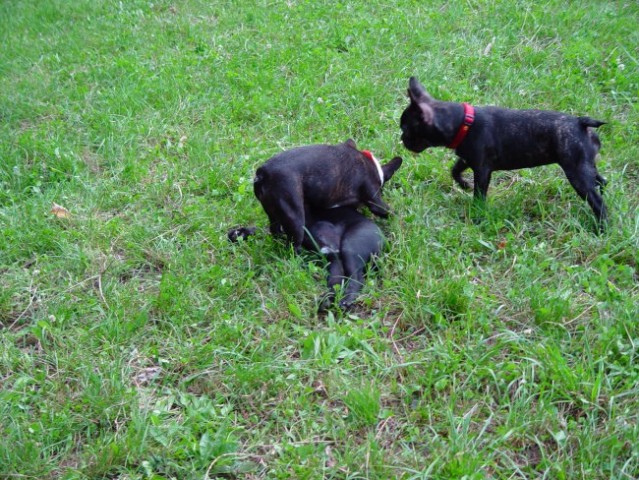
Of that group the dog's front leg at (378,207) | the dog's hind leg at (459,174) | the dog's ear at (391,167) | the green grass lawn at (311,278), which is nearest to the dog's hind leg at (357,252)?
the green grass lawn at (311,278)

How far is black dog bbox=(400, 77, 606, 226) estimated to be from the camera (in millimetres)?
4688

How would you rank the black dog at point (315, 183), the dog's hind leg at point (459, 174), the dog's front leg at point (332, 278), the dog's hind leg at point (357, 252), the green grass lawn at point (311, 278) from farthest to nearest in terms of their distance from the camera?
the dog's hind leg at point (459, 174), the black dog at point (315, 183), the dog's hind leg at point (357, 252), the dog's front leg at point (332, 278), the green grass lawn at point (311, 278)

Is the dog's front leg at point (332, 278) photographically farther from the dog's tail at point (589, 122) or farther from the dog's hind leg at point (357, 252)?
the dog's tail at point (589, 122)

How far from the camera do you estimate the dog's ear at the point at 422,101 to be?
16.2ft

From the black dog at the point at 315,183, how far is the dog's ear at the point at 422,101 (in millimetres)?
522

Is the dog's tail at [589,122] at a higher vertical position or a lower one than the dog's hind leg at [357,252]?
higher

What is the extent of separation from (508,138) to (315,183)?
1462mm

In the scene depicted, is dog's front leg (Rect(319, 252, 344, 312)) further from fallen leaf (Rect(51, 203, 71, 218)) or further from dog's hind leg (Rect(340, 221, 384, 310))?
fallen leaf (Rect(51, 203, 71, 218))

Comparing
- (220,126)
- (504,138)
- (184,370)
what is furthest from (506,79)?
(184,370)

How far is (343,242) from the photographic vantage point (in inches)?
182

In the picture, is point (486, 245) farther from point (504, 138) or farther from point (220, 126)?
point (220, 126)

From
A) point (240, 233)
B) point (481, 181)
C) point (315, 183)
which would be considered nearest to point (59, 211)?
point (240, 233)

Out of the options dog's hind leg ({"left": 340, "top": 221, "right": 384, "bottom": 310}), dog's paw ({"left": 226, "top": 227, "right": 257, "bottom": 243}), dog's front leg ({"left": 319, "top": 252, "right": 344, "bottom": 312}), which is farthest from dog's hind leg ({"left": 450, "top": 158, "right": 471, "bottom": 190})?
dog's paw ({"left": 226, "top": 227, "right": 257, "bottom": 243})

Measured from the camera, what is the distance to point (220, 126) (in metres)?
6.47
